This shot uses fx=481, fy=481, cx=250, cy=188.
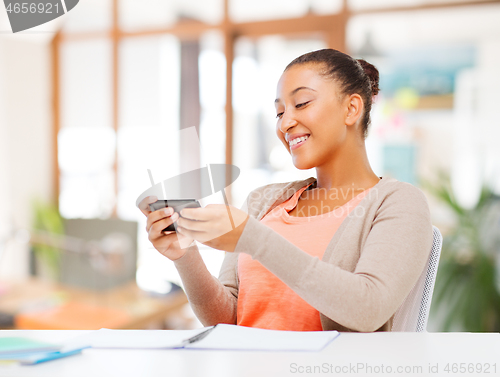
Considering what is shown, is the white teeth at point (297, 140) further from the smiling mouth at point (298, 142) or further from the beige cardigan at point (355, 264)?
the beige cardigan at point (355, 264)

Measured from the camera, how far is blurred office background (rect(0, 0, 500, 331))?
2.85m

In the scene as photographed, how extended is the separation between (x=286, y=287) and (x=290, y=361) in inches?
15.3

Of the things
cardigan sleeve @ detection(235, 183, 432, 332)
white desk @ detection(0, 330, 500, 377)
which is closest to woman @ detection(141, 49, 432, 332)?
cardigan sleeve @ detection(235, 183, 432, 332)

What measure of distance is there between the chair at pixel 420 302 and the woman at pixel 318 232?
0.05m

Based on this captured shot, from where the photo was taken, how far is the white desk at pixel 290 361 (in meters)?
0.70

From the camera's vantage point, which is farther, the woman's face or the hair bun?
the hair bun

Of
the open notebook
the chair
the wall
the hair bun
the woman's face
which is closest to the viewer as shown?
the open notebook

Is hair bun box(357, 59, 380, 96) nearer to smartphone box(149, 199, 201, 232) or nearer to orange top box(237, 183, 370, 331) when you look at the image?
orange top box(237, 183, 370, 331)

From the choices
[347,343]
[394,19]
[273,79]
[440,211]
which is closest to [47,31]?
[273,79]

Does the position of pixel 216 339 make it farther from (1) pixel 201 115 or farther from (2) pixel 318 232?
(1) pixel 201 115

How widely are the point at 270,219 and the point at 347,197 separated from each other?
21 cm

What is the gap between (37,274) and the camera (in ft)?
12.7

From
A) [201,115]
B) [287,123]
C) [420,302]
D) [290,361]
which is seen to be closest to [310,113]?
[287,123]

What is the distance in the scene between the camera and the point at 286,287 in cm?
112
